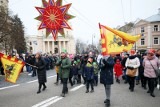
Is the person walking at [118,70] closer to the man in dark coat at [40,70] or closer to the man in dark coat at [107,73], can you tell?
the man in dark coat at [40,70]

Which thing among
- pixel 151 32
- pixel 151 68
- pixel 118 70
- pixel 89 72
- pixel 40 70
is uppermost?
pixel 151 32

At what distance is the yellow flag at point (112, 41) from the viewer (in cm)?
596

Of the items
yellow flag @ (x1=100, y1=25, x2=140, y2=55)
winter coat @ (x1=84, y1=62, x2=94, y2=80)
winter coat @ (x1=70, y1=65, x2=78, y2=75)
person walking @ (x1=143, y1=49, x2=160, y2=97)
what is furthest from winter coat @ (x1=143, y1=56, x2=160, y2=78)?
winter coat @ (x1=70, y1=65, x2=78, y2=75)

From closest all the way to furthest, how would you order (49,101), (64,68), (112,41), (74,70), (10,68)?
(112,41)
(49,101)
(64,68)
(10,68)
(74,70)

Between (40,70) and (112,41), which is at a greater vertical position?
(112,41)

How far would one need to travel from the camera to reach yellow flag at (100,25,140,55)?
5.96m

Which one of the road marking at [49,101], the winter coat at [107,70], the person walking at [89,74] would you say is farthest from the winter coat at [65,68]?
the winter coat at [107,70]

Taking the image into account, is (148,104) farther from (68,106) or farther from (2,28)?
(2,28)

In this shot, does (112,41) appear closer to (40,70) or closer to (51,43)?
(40,70)

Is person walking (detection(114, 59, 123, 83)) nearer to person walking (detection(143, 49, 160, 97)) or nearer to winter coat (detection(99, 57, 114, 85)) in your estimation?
person walking (detection(143, 49, 160, 97))

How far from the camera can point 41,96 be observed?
737 centimetres

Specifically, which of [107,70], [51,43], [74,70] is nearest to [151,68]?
[107,70]

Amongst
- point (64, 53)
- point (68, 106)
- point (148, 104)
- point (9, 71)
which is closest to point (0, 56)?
point (9, 71)

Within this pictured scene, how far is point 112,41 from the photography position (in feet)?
20.3
